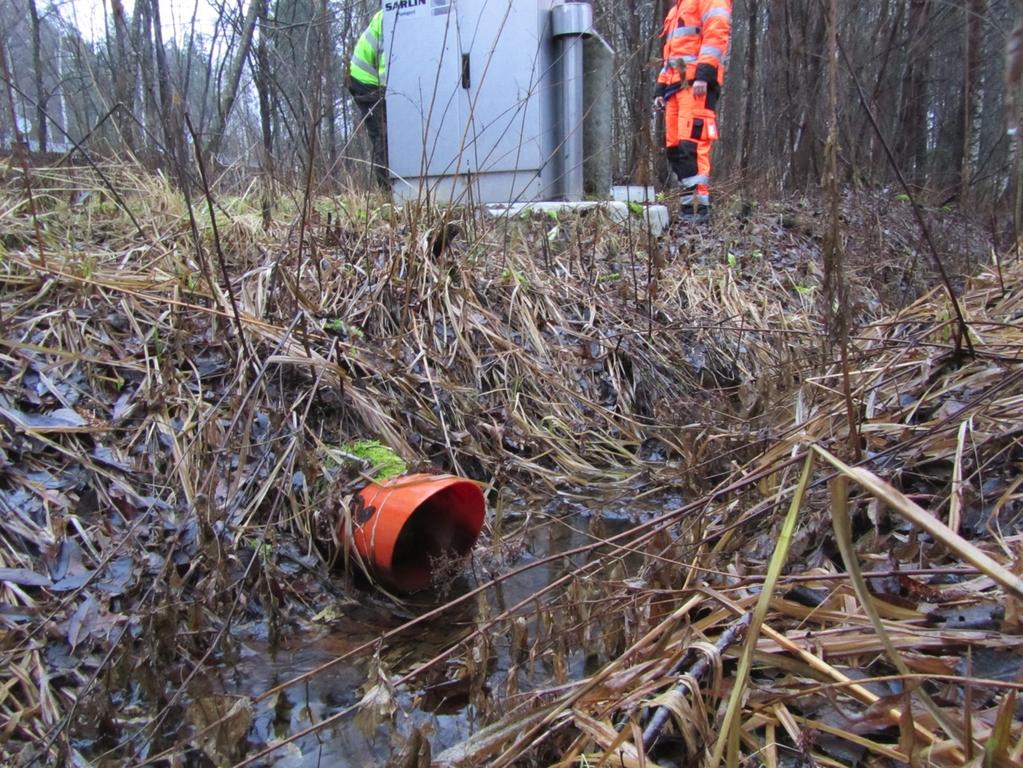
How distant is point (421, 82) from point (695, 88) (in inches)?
91.4

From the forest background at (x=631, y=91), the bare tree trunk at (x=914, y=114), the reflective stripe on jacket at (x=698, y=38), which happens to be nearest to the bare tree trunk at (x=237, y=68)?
the forest background at (x=631, y=91)

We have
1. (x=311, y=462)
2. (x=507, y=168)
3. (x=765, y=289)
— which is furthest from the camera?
(x=507, y=168)

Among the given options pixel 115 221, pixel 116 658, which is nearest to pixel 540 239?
pixel 115 221

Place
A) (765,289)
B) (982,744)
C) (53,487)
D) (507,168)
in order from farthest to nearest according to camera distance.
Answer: (507,168)
(765,289)
(53,487)
(982,744)

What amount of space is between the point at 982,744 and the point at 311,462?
222cm

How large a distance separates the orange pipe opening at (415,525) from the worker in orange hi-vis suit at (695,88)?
177 inches

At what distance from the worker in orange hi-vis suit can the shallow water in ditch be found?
4.64 metres

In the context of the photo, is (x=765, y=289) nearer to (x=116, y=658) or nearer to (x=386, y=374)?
(x=386, y=374)

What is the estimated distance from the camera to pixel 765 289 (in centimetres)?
555

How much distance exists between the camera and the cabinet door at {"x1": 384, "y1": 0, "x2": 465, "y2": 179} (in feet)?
21.9

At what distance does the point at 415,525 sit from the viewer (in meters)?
2.87

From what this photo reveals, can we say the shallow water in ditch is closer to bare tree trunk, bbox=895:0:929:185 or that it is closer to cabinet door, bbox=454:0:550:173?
Result: cabinet door, bbox=454:0:550:173

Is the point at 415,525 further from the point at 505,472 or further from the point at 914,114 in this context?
the point at 914,114

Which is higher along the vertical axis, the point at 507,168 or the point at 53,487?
the point at 507,168
